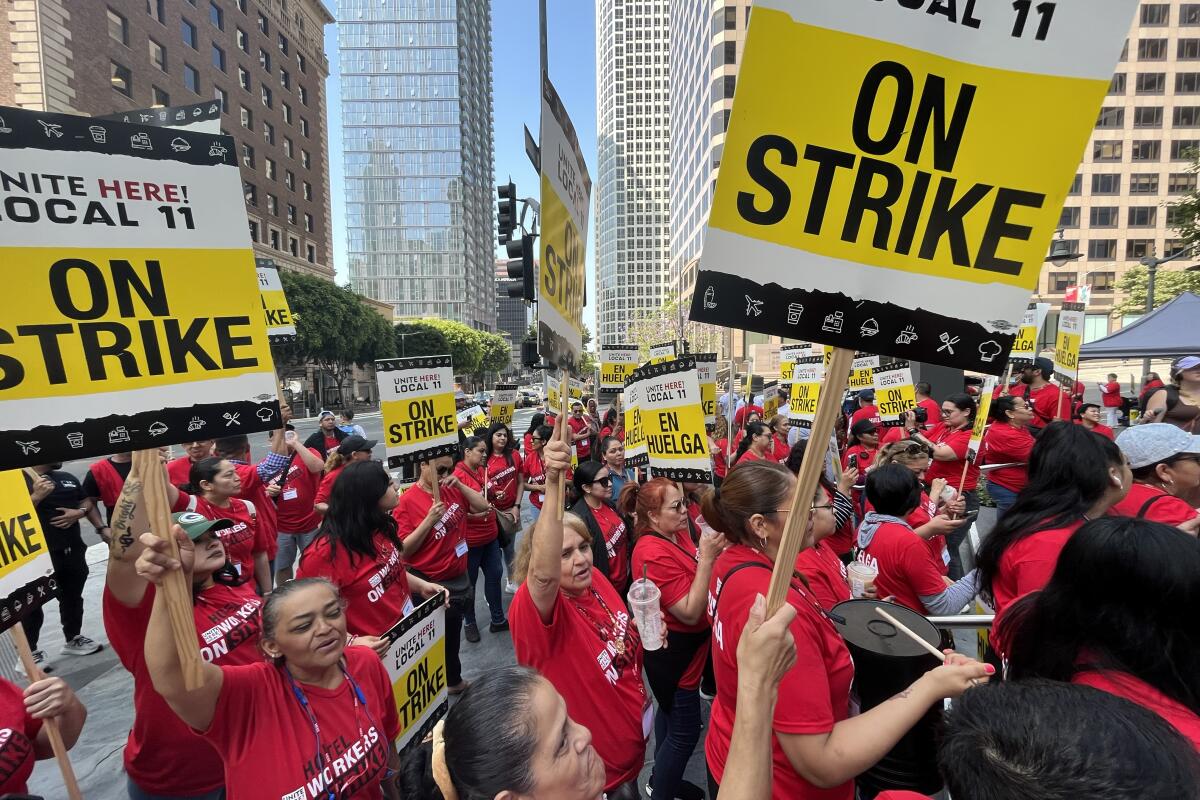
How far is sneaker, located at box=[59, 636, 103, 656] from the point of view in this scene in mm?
5543

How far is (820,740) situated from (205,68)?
5134 centimetres

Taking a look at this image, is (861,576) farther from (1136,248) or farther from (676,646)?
(1136,248)

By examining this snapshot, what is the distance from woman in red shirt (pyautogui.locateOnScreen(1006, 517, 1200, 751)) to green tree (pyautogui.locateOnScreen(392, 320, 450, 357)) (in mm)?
62057

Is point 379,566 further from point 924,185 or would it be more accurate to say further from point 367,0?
point 367,0

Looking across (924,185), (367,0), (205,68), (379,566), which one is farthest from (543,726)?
(367,0)

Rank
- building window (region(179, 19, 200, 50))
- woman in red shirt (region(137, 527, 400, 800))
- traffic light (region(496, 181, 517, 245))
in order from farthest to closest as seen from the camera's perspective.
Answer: building window (region(179, 19, 200, 50))
traffic light (region(496, 181, 517, 245))
woman in red shirt (region(137, 527, 400, 800))

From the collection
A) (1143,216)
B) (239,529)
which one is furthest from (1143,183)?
(239,529)

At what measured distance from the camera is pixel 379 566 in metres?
3.56

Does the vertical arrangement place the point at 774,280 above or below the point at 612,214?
below

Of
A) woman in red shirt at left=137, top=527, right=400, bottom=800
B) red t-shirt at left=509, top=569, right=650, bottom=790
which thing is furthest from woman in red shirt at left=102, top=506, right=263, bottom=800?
red t-shirt at left=509, top=569, right=650, bottom=790

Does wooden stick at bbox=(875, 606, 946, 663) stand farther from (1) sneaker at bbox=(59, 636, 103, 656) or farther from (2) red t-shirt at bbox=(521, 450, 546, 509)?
(1) sneaker at bbox=(59, 636, 103, 656)

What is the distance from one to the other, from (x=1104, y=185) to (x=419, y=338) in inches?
2628

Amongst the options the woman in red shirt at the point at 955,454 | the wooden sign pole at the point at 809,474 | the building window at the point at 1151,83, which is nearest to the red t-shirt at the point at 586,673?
the wooden sign pole at the point at 809,474

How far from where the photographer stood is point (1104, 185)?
52.7 meters
